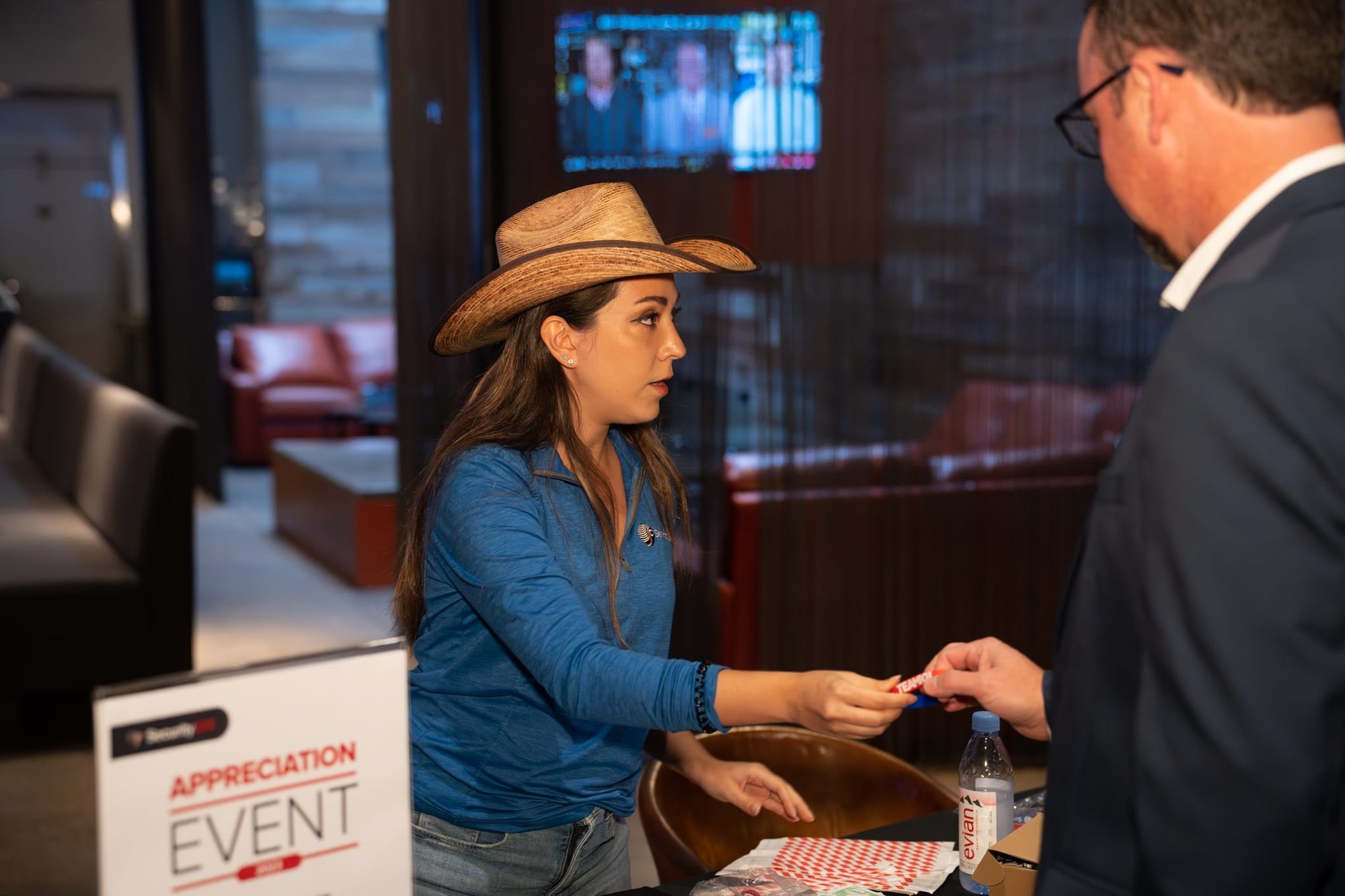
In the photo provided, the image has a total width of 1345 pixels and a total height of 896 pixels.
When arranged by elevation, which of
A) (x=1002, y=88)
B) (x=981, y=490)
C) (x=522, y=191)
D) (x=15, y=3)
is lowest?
(x=981, y=490)

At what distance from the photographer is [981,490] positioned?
4035mm

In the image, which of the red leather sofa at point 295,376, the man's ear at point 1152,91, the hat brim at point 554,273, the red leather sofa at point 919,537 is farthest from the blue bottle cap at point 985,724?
the red leather sofa at point 295,376

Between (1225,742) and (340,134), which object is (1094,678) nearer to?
(1225,742)

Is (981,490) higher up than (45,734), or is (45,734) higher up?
(981,490)

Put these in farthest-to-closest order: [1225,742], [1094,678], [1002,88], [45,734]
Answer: [45,734], [1002,88], [1094,678], [1225,742]

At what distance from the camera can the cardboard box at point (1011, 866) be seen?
1430 millimetres

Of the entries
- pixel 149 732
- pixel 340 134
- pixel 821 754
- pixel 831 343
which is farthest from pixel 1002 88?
pixel 340 134

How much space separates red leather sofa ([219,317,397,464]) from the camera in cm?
979

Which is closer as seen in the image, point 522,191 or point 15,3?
point 522,191

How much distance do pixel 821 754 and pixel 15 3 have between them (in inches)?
424

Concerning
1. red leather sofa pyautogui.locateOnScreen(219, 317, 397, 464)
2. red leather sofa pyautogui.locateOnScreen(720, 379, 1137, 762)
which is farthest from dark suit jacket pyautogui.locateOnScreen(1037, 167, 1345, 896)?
red leather sofa pyautogui.locateOnScreen(219, 317, 397, 464)

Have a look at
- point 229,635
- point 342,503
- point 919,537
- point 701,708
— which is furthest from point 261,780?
point 342,503

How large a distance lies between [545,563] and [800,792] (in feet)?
3.11

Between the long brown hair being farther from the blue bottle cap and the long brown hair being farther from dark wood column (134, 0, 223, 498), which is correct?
dark wood column (134, 0, 223, 498)
